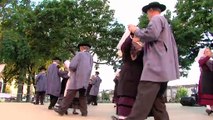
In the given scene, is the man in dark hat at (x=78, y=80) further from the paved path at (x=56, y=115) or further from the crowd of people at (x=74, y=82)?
the paved path at (x=56, y=115)

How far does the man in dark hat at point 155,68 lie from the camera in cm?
510

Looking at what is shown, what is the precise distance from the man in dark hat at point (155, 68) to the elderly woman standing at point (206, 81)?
4856 millimetres

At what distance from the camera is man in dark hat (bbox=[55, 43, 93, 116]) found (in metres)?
9.34

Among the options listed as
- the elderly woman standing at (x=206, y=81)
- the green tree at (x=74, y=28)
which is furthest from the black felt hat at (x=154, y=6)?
the green tree at (x=74, y=28)

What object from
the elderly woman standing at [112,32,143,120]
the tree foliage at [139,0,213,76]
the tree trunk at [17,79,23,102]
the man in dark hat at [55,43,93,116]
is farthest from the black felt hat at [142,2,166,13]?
the tree trunk at [17,79,23,102]

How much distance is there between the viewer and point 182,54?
88.4ft

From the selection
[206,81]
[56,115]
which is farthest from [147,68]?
[206,81]

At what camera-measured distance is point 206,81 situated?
10.4 m

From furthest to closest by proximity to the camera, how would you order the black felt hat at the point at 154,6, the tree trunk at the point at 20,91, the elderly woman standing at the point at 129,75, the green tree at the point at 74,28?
1. the tree trunk at the point at 20,91
2. the green tree at the point at 74,28
3. the elderly woman standing at the point at 129,75
4. the black felt hat at the point at 154,6

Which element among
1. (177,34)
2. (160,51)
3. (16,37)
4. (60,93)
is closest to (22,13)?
(16,37)

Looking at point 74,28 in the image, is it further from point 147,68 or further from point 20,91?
point 147,68

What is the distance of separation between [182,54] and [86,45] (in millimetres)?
17783

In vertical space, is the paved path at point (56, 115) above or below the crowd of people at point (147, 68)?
below

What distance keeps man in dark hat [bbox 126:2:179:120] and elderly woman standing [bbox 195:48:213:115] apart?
15.9 feet
